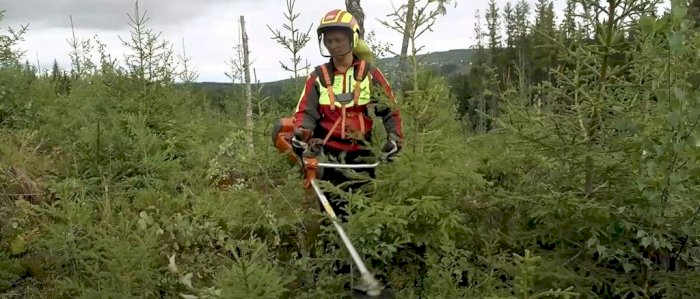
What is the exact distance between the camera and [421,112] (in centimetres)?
409

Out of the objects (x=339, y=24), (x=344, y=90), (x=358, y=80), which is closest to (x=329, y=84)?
(x=344, y=90)

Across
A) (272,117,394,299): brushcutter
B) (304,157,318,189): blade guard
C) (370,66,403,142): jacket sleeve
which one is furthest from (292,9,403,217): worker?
(304,157,318,189): blade guard

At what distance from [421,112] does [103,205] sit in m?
3.80

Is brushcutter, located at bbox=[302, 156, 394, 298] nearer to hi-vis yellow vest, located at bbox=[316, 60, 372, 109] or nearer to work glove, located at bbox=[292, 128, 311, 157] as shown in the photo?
work glove, located at bbox=[292, 128, 311, 157]

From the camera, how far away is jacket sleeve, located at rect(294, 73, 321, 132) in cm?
Answer: 482

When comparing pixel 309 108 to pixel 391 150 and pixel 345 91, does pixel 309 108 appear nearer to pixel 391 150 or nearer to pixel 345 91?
Answer: pixel 345 91

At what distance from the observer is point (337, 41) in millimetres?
4711

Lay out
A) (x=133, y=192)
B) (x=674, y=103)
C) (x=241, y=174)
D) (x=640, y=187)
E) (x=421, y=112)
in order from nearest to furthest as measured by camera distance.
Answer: (x=674, y=103) → (x=640, y=187) → (x=421, y=112) → (x=133, y=192) → (x=241, y=174)

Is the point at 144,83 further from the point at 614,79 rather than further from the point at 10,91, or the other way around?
the point at 614,79

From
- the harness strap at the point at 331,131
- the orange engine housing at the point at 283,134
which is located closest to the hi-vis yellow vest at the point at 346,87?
the harness strap at the point at 331,131

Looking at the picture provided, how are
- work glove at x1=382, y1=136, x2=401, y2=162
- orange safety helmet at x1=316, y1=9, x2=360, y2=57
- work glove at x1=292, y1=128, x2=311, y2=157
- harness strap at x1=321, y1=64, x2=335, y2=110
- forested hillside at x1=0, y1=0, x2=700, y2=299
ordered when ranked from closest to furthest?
forested hillside at x1=0, y1=0, x2=700, y2=299 → work glove at x1=382, y1=136, x2=401, y2=162 → work glove at x1=292, y1=128, x2=311, y2=157 → orange safety helmet at x1=316, y1=9, x2=360, y2=57 → harness strap at x1=321, y1=64, x2=335, y2=110

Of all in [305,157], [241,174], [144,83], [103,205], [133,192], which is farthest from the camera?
[144,83]

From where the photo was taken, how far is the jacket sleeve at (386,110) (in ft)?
14.7

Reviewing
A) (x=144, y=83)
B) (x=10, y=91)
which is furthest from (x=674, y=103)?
(x=10, y=91)
